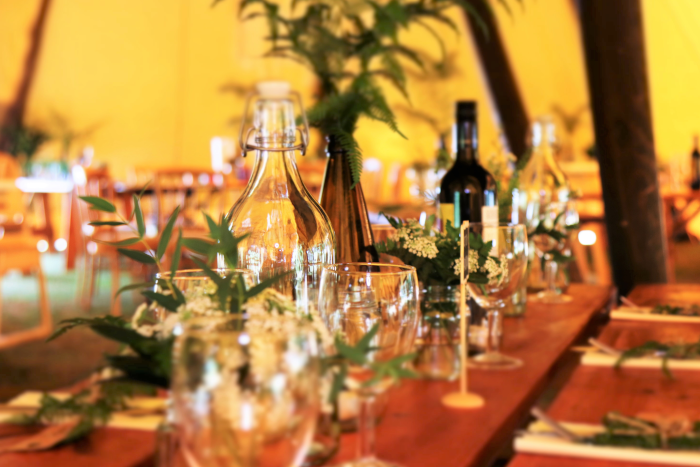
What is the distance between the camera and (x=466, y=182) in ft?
4.02

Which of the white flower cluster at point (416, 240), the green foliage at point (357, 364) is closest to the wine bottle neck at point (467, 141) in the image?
the white flower cluster at point (416, 240)

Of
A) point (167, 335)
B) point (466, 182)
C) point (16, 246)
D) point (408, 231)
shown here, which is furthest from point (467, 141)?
point (16, 246)

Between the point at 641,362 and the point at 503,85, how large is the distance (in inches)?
142

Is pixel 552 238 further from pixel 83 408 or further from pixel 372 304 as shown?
pixel 83 408

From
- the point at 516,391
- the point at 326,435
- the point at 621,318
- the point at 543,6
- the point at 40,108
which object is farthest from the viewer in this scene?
the point at 543,6

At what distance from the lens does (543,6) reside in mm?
8867

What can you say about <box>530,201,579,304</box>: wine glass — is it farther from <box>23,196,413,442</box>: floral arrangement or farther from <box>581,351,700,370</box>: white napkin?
<box>23,196,413,442</box>: floral arrangement

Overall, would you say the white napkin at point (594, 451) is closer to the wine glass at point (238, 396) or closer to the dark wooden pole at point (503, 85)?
the wine glass at point (238, 396)

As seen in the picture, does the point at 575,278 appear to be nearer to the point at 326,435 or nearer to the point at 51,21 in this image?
the point at 326,435

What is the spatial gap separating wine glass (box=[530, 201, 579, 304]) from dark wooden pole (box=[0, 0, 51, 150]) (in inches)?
307

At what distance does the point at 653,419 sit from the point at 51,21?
8.79 meters

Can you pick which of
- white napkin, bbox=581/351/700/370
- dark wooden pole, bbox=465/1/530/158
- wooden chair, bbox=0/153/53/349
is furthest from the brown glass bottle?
dark wooden pole, bbox=465/1/530/158

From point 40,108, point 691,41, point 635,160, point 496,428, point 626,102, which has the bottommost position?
point 496,428

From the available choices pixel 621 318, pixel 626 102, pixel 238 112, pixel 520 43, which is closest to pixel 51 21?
pixel 238 112
